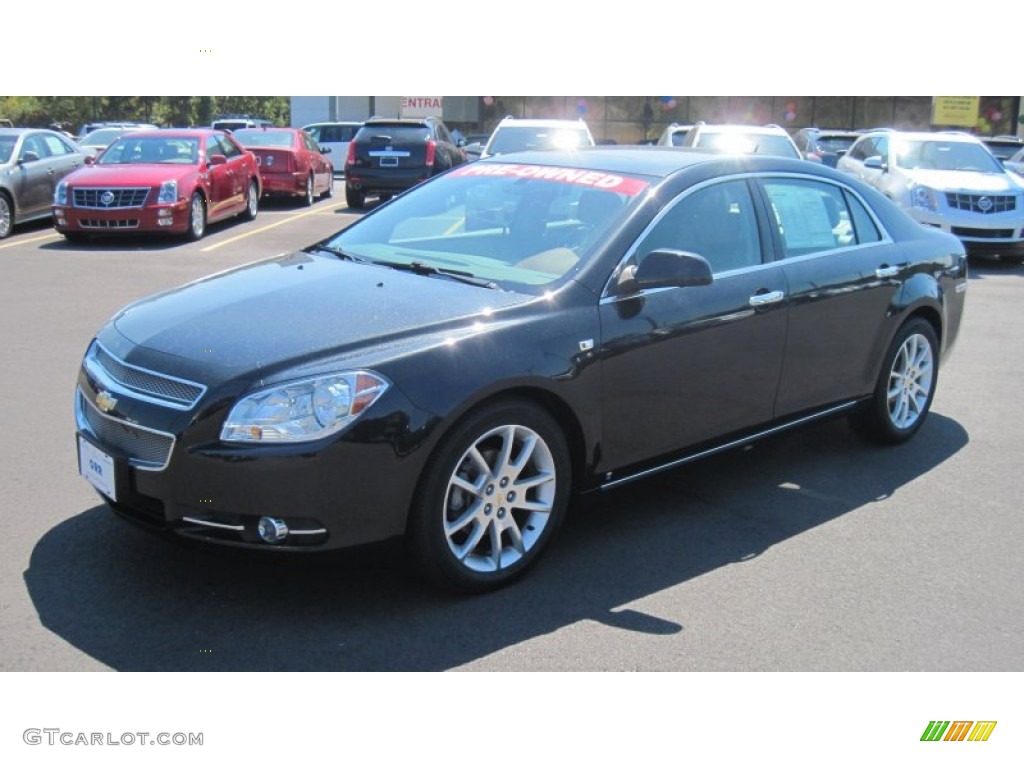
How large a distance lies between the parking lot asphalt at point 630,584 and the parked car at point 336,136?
25.7 metres

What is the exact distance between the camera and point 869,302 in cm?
571

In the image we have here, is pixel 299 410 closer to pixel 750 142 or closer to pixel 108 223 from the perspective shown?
pixel 108 223

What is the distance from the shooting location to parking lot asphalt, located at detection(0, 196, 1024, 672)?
3697 mm

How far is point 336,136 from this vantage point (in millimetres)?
31219

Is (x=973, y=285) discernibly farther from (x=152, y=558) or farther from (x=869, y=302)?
(x=152, y=558)

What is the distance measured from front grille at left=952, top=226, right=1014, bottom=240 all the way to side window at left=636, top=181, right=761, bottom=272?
35.7 feet

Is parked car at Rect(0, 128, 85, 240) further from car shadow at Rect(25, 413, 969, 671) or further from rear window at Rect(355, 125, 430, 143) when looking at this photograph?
car shadow at Rect(25, 413, 969, 671)

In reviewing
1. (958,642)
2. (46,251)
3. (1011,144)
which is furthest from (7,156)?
(1011,144)

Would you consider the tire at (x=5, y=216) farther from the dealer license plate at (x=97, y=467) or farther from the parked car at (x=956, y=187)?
the parked car at (x=956, y=187)

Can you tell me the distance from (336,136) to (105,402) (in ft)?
93.1

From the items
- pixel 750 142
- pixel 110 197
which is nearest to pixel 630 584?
pixel 110 197

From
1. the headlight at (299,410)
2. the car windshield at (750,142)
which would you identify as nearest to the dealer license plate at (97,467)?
the headlight at (299,410)

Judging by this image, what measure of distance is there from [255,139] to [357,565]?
17817mm

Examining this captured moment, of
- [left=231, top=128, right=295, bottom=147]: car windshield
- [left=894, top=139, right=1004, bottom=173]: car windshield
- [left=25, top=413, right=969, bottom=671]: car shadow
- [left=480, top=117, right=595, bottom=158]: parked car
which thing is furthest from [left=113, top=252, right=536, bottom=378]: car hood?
[left=231, top=128, right=295, bottom=147]: car windshield
